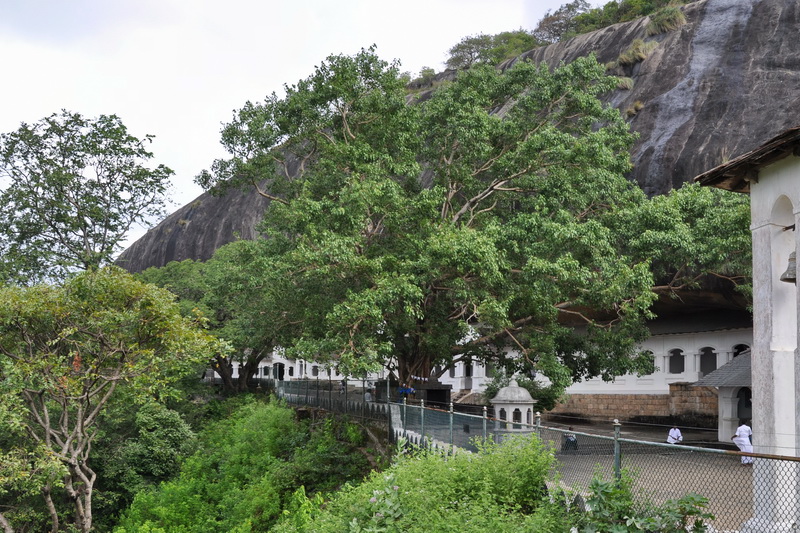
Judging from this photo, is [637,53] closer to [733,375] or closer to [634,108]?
[634,108]

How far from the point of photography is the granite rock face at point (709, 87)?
94.0 feet

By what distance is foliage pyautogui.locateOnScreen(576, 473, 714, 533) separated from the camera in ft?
25.5

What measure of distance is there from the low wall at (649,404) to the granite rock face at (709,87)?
7.86m

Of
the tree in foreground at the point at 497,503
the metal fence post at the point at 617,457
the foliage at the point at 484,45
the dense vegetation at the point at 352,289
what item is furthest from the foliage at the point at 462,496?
the foliage at the point at 484,45

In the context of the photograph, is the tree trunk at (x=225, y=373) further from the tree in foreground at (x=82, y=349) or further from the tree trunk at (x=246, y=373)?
the tree in foreground at (x=82, y=349)

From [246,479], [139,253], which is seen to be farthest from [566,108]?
[139,253]

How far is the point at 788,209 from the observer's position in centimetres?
1077

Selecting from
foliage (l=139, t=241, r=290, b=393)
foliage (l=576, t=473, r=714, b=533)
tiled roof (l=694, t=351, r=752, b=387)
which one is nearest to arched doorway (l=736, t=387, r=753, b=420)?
tiled roof (l=694, t=351, r=752, b=387)

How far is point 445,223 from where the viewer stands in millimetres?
22141

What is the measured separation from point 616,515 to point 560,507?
1178mm

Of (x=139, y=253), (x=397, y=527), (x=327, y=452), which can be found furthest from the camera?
(x=139, y=253)

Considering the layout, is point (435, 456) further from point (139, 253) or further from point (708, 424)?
point (139, 253)

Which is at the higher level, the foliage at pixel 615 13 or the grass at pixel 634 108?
the foliage at pixel 615 13

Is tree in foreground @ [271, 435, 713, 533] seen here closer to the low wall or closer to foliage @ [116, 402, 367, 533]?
foliage @ [116, 402, 367, 533]
